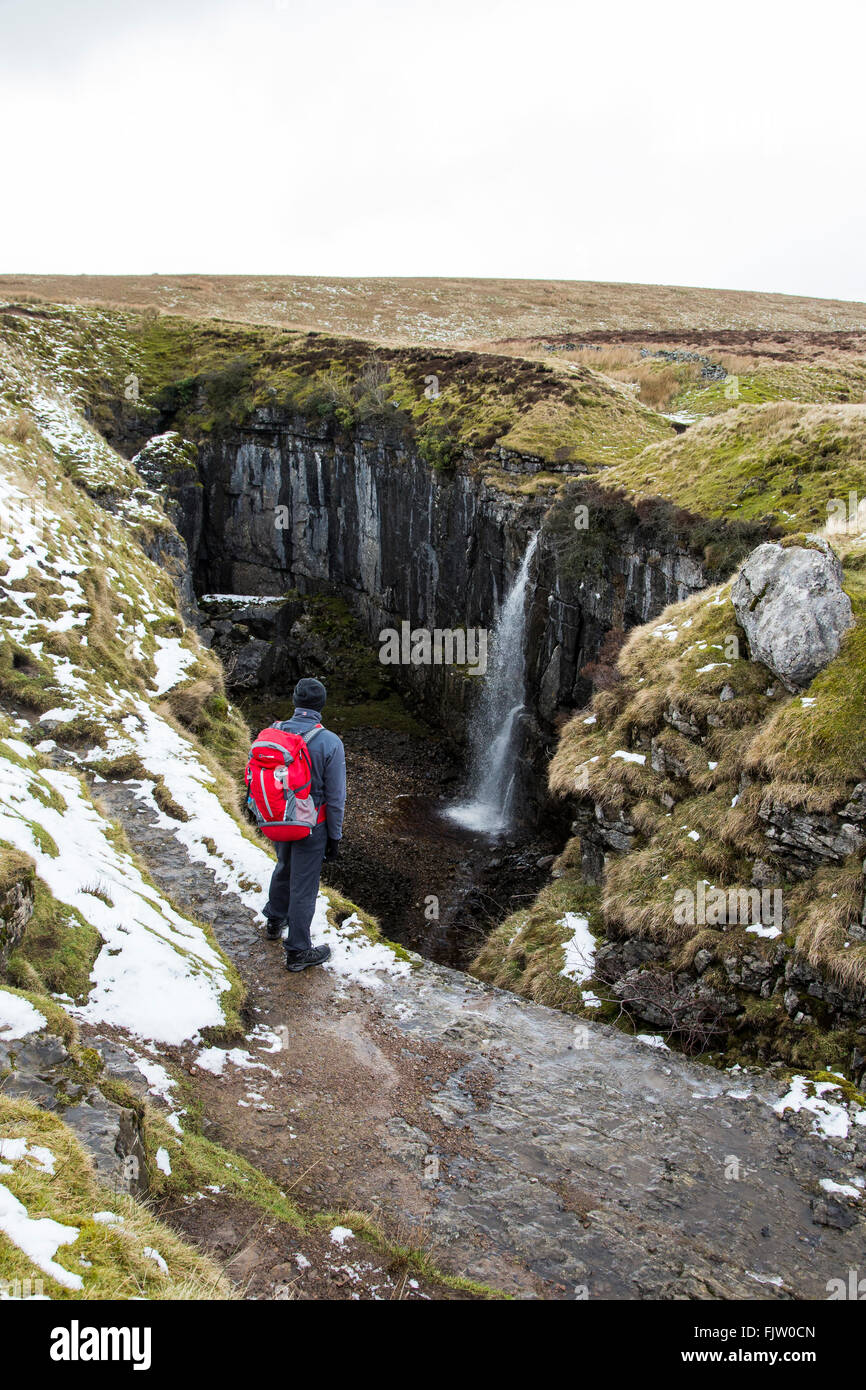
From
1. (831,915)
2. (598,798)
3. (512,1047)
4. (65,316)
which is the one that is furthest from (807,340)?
(512,1047)

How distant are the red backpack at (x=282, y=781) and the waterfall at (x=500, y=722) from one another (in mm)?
20975

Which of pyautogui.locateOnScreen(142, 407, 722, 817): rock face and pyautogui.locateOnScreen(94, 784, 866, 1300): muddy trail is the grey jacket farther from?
pyautogui.locateOnScreen(142, 407, 722, 817): rock face

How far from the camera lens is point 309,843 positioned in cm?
916

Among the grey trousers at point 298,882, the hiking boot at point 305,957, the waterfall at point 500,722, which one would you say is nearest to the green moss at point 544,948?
the hiking boot at point 305,957

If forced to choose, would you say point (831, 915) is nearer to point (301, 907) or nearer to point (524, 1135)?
point (524, 1135)

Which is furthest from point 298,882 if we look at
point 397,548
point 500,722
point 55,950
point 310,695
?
point 397,548

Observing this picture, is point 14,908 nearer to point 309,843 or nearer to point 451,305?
point 309,843

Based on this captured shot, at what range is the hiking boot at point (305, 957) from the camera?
9570 millimetres

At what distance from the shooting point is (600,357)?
166 feet

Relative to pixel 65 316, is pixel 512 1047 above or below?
below

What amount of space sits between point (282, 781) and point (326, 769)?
510 millimetres

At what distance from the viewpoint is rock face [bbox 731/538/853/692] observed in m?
14.1

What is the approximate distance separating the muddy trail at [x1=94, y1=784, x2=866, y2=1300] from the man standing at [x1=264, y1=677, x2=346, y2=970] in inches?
12.8
